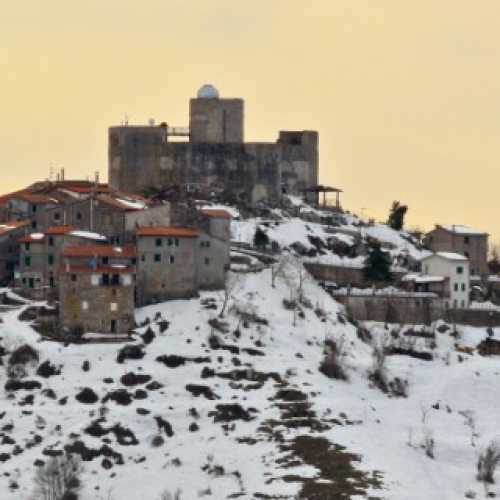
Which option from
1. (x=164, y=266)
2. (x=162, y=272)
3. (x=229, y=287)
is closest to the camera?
(x=162, y=272)

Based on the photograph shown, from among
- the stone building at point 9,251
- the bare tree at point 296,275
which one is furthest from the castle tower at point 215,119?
the stone building at point 9,251

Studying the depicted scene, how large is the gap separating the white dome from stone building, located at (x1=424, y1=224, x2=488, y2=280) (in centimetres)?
2603

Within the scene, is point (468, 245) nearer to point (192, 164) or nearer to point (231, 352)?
point (192, 164)

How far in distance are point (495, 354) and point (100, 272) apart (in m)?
33.7

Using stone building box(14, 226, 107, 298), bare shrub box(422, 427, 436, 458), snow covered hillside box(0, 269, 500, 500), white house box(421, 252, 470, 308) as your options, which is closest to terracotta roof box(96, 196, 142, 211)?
stone building box(14, 226, 107, 298)

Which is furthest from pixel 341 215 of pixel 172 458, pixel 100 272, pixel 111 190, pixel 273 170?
pixel 172 458

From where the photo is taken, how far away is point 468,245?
184 metres

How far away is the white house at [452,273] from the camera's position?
168887 mm

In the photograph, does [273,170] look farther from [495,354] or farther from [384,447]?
[384,447]

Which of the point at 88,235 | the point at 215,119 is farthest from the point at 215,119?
the point at 88,235

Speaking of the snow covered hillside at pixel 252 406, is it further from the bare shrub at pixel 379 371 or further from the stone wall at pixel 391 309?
the stone wall at pixel 391 309

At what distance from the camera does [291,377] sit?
146 meters

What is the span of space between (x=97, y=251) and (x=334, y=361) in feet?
64.6

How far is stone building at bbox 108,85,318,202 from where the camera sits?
617 ft
